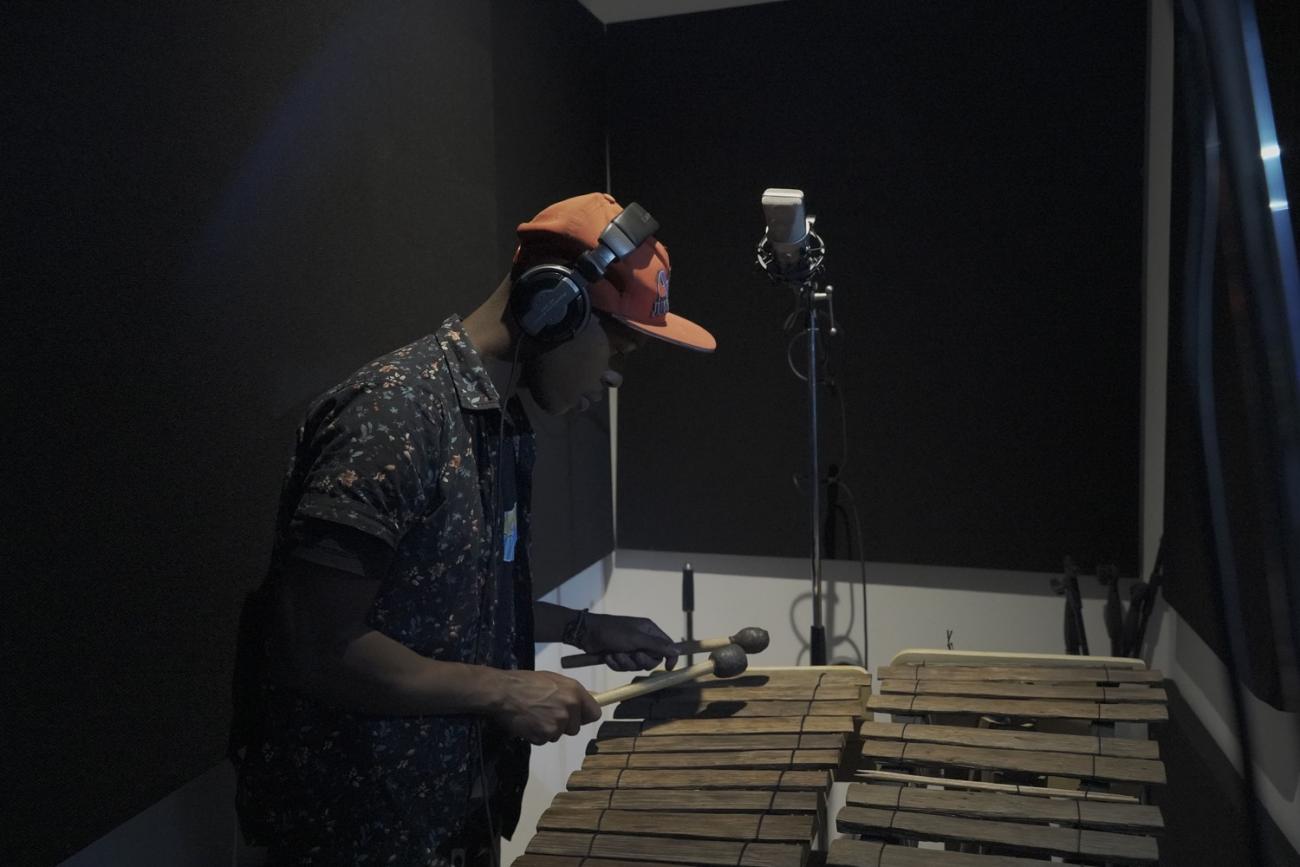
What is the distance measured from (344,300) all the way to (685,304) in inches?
65.1

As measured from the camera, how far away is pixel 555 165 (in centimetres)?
337

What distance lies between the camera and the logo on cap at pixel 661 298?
1.84 meters

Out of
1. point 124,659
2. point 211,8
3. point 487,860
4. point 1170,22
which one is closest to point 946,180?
point 1170,22

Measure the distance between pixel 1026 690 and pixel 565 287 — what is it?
1.22m

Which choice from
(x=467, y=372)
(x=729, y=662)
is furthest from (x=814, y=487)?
(x=467, y=372)

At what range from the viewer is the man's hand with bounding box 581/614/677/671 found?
82.1 inches

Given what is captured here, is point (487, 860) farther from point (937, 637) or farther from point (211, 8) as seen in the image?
point (937, 637)

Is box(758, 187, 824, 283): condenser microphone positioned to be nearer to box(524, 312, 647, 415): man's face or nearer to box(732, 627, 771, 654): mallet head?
box(524, 312, 647, 415): man's face

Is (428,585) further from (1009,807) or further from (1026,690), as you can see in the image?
(1026,690)

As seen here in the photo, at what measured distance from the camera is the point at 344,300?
2.29 m

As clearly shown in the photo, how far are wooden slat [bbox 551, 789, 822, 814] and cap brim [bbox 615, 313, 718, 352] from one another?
75cm

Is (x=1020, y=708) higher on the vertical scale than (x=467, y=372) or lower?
lower

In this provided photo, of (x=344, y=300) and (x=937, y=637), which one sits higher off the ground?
(x=344, y=300)

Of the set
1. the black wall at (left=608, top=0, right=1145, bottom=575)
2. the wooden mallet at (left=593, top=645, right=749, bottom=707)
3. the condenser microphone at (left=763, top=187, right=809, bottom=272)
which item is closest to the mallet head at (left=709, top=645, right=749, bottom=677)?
the wooden mallet at (left=593, top=645, right=749, bottom=707)
